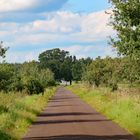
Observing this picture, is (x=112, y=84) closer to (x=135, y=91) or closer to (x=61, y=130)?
(x=135, y=91)

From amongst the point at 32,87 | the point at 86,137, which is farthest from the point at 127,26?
the point at 32,87

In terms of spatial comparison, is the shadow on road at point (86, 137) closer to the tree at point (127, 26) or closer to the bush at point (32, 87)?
the tree at point (127, 26)

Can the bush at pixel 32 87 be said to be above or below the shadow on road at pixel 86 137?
above

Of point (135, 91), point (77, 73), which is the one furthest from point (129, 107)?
point (77, 73)

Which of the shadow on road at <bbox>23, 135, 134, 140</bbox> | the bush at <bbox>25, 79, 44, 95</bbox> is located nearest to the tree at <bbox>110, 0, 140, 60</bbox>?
the shadow on road at <bbox>23, 135, 134, 140</bbox>

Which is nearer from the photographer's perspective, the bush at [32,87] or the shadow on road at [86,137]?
the shadow on road at [86,137]

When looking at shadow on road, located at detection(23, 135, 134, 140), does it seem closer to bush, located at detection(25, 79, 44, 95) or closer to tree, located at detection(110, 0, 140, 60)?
tree, located at detection(110, 0, 140, 60)

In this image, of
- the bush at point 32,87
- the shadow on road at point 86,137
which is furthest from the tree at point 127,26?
the bush at point 32,87

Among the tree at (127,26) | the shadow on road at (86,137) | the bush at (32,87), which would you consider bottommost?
the shadow on road at (86,137)

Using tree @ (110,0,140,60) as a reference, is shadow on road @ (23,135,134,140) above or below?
below

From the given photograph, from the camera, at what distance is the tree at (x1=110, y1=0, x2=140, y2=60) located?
2316cm

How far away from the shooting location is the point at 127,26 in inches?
946

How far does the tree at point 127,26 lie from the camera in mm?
23156

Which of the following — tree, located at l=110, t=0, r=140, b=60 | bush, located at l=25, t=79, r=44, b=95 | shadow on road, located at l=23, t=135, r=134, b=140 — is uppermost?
tree, located at l=110, t=0, r=140, b=60
